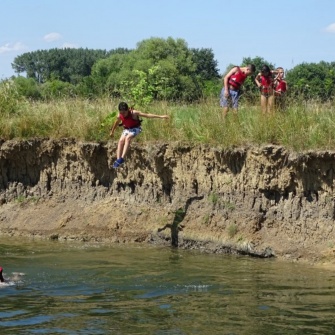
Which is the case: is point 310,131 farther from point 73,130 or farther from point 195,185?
point 73,130

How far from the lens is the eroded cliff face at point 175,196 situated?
50.5ft

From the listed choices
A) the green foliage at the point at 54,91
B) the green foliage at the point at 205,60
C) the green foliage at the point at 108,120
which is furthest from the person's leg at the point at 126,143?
the green foliage at the point at 205,60

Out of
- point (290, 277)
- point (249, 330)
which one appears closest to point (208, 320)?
point (249, 330)

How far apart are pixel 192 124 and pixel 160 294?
5903 mm

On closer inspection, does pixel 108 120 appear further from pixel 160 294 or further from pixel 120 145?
pixel 160 294

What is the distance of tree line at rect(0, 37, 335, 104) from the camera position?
22234 mm

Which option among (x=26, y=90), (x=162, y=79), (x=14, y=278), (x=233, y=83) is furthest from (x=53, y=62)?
(x=14, y=278)

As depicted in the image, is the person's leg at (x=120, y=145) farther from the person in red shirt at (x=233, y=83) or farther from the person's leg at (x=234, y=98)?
the person's leg at (x=234, y=98)

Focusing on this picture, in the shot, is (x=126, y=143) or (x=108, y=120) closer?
(x=126, y=143)

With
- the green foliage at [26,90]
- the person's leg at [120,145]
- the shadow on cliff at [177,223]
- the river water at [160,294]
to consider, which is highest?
the green foliage at [26,90]

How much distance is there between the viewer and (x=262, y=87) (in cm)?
1741

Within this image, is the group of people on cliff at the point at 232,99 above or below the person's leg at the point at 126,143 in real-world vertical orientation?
above

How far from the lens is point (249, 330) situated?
10.3 meters

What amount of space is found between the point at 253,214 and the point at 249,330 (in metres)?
5.90
